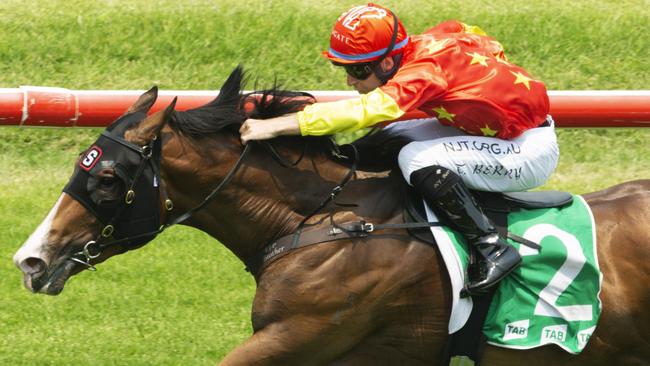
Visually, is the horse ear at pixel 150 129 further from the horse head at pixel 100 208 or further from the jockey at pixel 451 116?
the jockey at pixel 451 116

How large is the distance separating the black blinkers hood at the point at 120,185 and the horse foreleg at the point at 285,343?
0.63 m

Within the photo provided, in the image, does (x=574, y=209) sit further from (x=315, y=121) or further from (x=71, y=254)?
(x=71, y=254)

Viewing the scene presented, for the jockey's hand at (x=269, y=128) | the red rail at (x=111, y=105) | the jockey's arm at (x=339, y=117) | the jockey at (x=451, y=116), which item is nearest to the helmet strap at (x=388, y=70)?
the jockey at (x=451, y=116)

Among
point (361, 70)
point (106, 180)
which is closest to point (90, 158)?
point (106, 180)

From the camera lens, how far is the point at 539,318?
495 cm

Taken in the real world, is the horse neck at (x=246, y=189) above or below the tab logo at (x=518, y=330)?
above

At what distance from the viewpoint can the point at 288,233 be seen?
4.95 m

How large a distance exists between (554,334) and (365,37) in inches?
58.7

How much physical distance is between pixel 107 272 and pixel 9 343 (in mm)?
1107

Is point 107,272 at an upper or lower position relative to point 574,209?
lower

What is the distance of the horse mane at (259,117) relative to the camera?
489cm

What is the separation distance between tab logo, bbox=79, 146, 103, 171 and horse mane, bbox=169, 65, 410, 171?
1.13 ft

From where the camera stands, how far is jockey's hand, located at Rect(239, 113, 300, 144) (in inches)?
187

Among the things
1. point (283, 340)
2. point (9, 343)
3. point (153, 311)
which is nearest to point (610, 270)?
point (283, 340)
